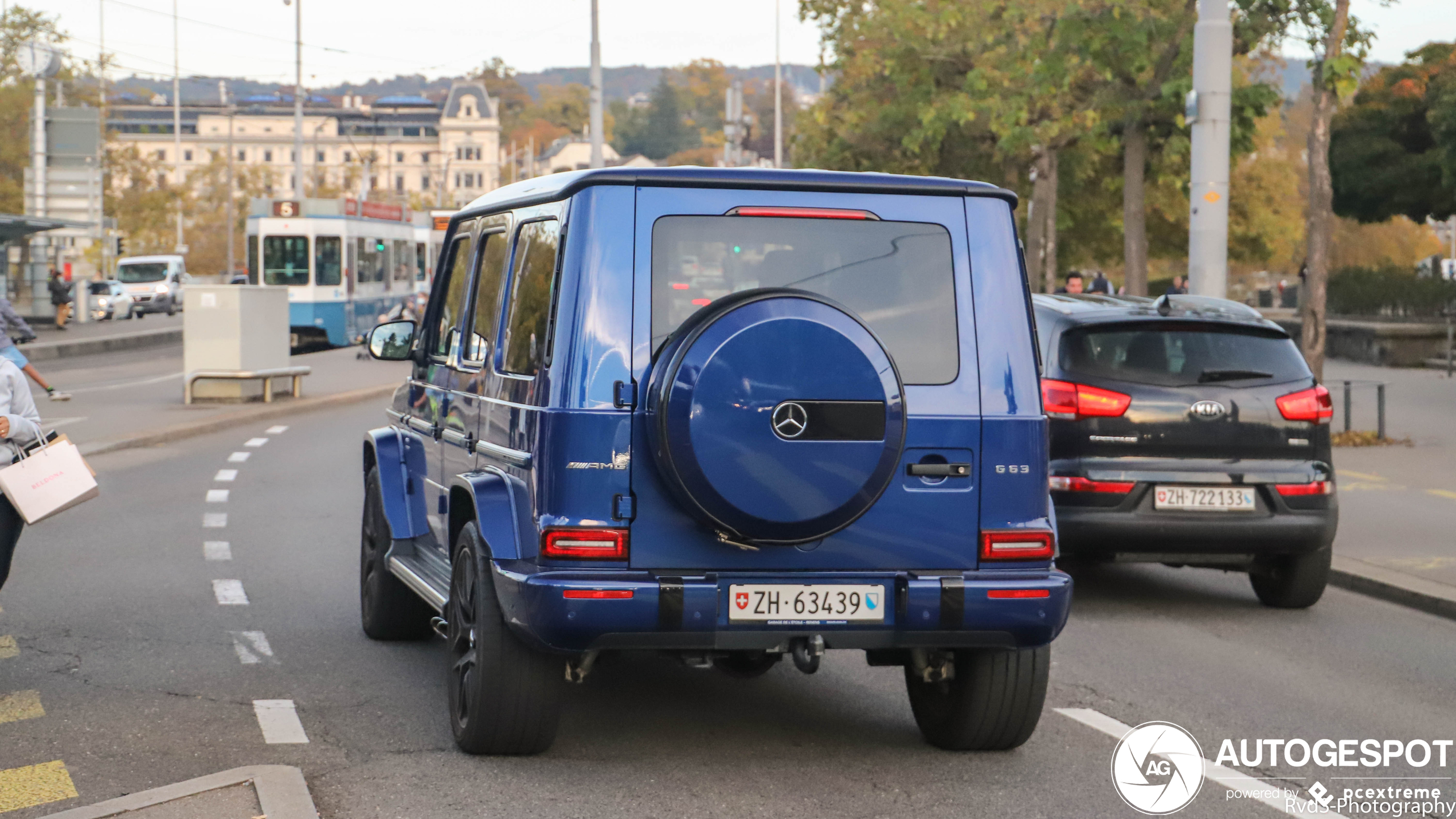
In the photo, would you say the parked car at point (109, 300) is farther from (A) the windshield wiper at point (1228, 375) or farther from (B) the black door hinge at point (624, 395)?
(B) the black door hinge at point (624, 395)

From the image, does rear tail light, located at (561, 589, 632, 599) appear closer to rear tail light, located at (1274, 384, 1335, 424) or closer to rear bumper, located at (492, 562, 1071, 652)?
rear bumper, located at (492, 562, 1071, 652)

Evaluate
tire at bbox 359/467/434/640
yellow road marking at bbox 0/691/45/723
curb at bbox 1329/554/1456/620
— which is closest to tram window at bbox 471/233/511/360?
tire at bbox 359/467/434/640

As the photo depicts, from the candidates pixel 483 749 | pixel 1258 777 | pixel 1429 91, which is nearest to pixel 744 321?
pixel 483 749

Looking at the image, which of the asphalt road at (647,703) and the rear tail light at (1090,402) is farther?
the rear tail light at (1090,402)

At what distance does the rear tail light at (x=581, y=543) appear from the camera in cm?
539

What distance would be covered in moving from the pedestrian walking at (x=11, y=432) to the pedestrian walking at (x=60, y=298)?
42593 millimetres

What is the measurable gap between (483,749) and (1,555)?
2.58 m

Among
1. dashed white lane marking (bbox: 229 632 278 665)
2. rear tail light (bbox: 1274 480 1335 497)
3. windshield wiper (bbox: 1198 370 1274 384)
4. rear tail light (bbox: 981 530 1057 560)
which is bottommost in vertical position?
dashed white lane marking (bbox: 229 632 278 665)

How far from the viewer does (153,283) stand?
6825cm

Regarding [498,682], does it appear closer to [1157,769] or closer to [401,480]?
[1157,769]

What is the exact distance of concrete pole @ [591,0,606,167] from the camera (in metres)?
41.1

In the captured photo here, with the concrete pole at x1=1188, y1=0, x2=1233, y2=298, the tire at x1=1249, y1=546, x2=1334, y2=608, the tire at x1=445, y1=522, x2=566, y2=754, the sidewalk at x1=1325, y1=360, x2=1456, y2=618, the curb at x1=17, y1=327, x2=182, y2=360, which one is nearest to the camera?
the tire at x1=445, y1=522, x2=566, y2=754

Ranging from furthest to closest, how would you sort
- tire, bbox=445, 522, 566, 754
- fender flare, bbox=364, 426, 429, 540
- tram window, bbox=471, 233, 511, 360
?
fender flare, bbox=364, 426, 429, 540
tram window, bbox=471, 233, 511, 360
tire, bbox=445, 522, 566, 754

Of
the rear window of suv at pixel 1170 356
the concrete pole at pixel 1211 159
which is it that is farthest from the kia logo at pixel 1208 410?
the concrete pole at pixel 1211 159
